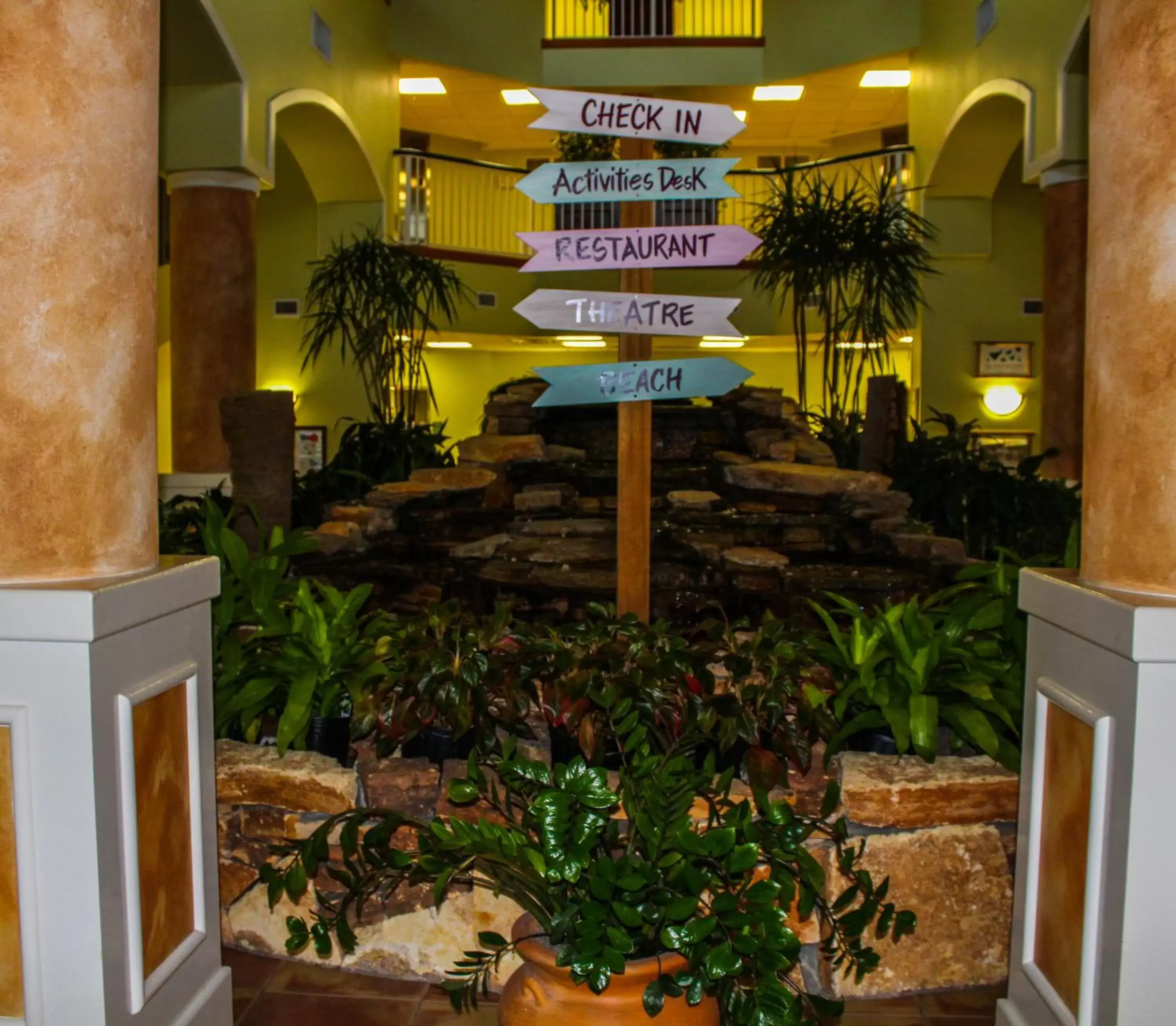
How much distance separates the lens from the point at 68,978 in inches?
61.6

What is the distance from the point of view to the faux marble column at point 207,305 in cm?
728

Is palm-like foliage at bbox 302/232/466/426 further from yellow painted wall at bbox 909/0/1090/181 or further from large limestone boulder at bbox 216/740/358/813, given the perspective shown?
large limestone boulder at bbox 216/740/358/813

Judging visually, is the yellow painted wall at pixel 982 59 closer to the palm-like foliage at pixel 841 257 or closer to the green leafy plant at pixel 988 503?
the palm-like foliage at pixel 841 257

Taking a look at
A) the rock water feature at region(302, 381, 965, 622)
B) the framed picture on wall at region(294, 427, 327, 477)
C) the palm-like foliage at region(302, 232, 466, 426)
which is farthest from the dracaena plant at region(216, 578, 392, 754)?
the framed picture on wall at region(294, 427, 327, 477)

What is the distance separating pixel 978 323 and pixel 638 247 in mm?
7816

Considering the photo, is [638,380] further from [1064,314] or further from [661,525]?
[1064,314]

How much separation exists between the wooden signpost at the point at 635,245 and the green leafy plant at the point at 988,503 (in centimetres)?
322

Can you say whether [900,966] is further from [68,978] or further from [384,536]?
[384,536]

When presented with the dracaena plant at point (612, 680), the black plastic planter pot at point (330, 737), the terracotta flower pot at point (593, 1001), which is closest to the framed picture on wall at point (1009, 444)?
the dracaena plant at point (612, 680)

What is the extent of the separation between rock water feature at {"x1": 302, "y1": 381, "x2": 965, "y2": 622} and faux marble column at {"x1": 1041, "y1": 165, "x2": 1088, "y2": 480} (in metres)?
2.22

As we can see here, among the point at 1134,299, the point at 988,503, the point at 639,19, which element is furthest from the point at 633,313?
the point at 639,19

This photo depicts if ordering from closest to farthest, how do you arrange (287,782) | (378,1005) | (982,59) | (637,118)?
1. (378,1005)
2. (287,782)
3. (637,118)
4. (982,59)

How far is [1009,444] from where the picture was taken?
31.1 ft

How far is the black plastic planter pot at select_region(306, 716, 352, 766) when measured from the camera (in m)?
2.49
